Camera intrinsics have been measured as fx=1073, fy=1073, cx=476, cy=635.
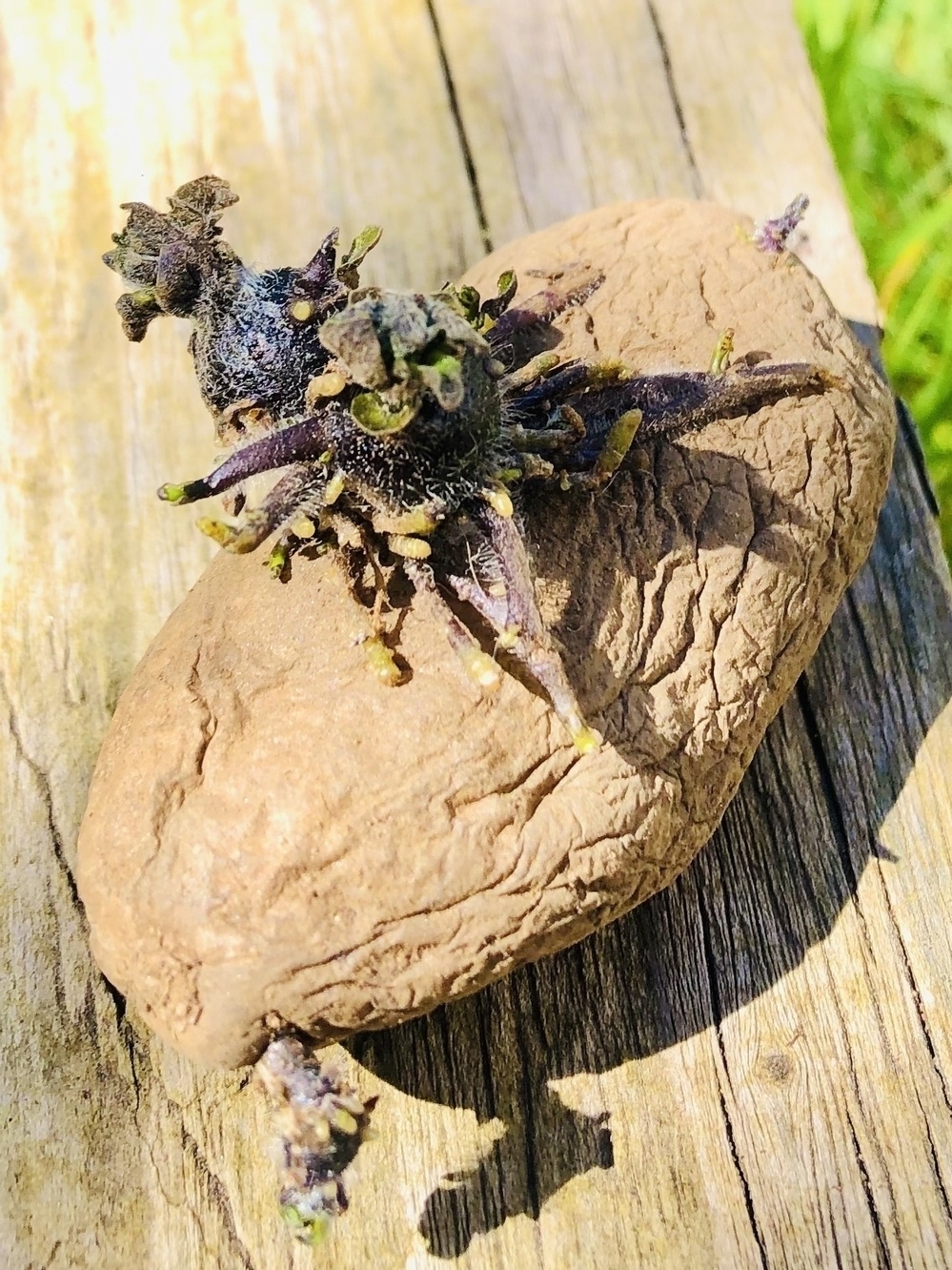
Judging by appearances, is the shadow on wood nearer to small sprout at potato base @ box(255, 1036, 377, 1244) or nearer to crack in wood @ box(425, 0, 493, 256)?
small sprout at potato base @ box(255, 1036, 377, 1244)

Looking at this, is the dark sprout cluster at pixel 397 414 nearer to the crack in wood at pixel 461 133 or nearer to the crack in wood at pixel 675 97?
the crack in wood at pixel 461 133

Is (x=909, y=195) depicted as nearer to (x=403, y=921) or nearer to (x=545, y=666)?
(x=545, y=666)

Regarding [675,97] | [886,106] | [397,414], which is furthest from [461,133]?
[397,414]

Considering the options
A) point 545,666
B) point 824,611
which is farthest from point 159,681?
point 824,611

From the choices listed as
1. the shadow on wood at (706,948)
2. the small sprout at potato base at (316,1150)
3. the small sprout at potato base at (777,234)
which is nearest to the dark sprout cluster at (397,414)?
the small sprout at potato base at (777,234)

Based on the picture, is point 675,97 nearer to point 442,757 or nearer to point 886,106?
point 886,106

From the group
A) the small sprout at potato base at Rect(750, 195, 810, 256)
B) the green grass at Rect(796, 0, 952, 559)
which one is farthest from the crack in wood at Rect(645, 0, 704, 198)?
the small sprout at potato base at Rect(750, 195, 810, 256)
